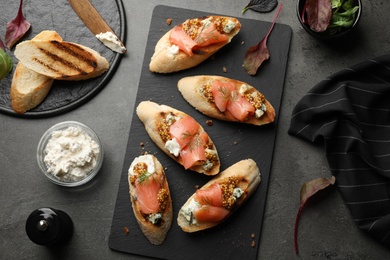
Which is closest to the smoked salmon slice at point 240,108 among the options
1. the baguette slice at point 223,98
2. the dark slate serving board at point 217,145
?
the baguette slice at point 223,98

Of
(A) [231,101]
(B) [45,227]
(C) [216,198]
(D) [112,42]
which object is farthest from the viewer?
(D) [112,42]

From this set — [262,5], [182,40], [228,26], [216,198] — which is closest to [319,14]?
[262,5]

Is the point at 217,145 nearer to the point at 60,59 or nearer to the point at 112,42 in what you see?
the point at 112,42

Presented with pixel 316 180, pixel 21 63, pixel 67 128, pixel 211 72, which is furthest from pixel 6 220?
pixel 316 180

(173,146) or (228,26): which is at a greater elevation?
(228,26)

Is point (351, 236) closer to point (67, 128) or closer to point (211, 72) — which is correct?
point (211, 72)

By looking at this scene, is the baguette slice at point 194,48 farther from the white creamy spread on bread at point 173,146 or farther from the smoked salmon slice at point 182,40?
the white creamy spread on bread at point 173,146

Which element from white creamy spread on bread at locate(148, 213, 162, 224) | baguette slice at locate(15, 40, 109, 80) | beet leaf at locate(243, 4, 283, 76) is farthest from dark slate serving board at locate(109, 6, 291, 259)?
baguette slice at locate(15, 40, 109, 80)

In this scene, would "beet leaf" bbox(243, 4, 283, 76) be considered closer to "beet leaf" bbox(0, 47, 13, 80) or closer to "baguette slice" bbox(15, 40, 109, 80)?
"baguette slice" bbox(15, 40, 109, 80)
